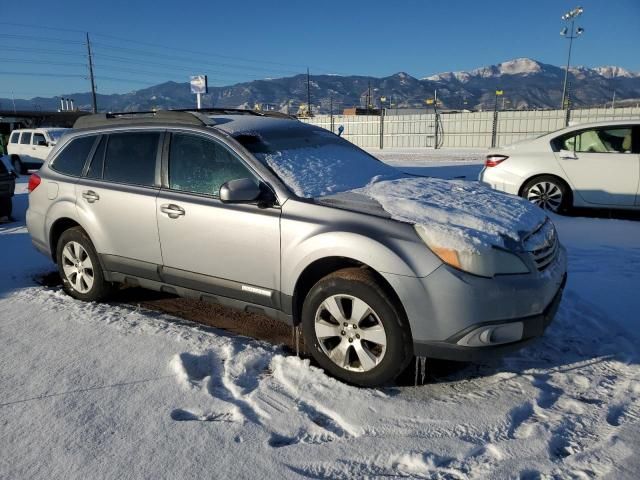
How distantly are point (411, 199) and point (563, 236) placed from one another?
13.2 ft

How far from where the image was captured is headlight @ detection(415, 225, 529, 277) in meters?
2.77

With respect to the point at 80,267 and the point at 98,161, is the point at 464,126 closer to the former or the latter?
the point at 98,161

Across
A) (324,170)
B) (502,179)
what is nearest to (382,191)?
(324,170)

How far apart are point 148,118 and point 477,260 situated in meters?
3.02

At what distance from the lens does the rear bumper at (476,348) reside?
9.16 ft

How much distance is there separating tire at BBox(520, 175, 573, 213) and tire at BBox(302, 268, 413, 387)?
573 centimetres

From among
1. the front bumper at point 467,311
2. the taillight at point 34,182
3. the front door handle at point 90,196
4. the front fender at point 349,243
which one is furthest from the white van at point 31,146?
the front bumper at point 467,311

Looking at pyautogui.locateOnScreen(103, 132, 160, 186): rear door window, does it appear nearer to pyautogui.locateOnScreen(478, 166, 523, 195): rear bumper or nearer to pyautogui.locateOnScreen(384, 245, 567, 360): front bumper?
pyautogui.locateOnScreen(384, 245, 567, 360): front bumper

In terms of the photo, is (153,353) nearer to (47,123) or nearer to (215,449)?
(215,449)

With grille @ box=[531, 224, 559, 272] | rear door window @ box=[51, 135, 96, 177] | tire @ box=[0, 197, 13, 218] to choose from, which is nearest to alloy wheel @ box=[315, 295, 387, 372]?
grille @ box=[531, 224, 559, 272]

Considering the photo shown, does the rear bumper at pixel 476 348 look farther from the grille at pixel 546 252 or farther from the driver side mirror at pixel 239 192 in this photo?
the driver side mirror at pixel 239 192

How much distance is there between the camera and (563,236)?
252 inches

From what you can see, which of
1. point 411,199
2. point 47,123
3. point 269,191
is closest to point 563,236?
point 411,199

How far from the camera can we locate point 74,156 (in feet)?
A: 15.4
